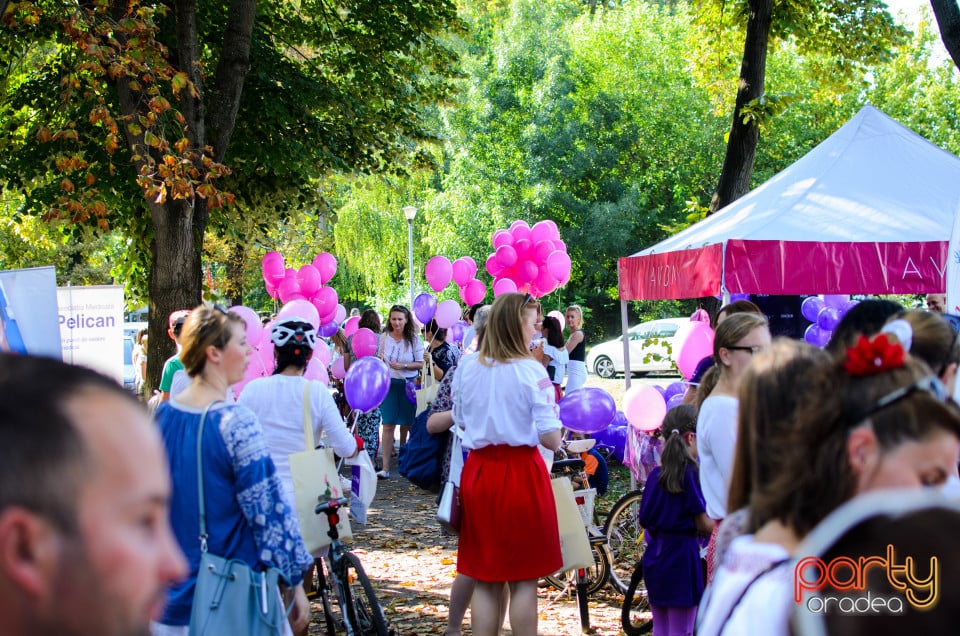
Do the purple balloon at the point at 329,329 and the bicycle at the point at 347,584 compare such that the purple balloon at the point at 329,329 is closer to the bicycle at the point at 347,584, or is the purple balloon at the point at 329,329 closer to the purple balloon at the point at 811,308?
the purple balloon at the point at 811,308

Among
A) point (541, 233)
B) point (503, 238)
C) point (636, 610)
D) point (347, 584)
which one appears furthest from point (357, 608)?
point (541, 233)

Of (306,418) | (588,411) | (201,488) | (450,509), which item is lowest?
(450,509)

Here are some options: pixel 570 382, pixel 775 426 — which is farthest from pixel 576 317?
pixel 775 426

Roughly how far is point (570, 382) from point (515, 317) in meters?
7.44

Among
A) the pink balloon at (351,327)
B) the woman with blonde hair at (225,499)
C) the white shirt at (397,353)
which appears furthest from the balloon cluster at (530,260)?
the woman with blonde hair at (225,499)

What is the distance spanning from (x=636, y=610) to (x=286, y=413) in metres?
2.95

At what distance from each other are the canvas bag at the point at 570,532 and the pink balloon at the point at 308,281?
292 inches

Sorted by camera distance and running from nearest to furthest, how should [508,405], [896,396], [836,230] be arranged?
1. [896,396]
2. [508,405]
3. [836,230]

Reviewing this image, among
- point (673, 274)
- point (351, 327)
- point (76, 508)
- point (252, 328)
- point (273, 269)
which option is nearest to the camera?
point (76, 508)

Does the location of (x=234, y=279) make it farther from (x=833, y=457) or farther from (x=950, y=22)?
(x=833, y=457)

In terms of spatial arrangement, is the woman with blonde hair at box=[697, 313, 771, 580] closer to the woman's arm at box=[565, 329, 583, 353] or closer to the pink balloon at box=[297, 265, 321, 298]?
the woman's arm at box=[565, 329, 583, 353]

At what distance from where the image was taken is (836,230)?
7598mm

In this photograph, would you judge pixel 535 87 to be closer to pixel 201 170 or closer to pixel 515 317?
pixel 201 170

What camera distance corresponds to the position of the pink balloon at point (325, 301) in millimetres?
12044
